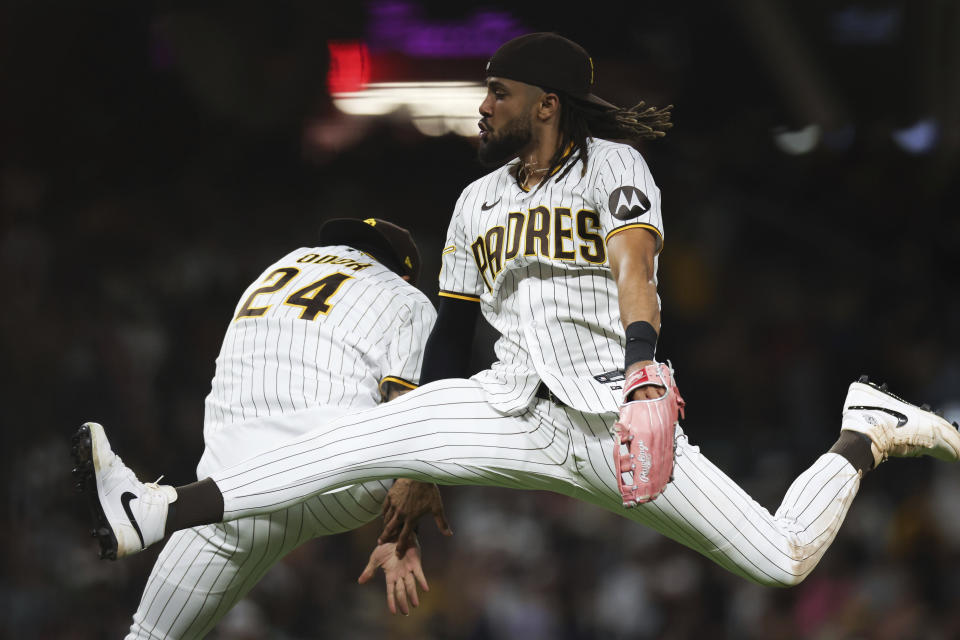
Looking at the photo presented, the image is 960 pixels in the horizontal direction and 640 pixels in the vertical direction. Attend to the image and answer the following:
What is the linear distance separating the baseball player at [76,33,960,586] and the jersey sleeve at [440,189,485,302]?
→ 59mm

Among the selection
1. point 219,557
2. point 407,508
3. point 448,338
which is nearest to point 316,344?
point 448,338

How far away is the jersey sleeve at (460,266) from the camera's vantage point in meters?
2.52

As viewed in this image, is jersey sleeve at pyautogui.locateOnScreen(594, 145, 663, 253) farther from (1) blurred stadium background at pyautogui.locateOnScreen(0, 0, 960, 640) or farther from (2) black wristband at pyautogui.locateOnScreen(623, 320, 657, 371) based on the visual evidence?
(1) blurred stadium background at pyautogui.locateOnScreen(0, 0, 960, 640)

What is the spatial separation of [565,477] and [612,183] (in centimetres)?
61

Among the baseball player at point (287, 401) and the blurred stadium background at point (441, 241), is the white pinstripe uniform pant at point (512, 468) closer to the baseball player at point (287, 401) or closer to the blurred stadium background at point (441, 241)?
the baseball player at point (287, 401)

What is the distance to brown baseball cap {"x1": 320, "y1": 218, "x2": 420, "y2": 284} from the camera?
3.04 meters

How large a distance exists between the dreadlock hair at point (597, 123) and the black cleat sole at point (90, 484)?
3.55 ft

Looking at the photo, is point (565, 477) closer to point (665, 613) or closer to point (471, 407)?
point (471, 407)

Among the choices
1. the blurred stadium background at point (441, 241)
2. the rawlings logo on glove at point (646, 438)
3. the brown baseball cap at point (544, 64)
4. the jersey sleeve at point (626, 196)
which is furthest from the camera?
the blurred stadium background at point (441, 241)

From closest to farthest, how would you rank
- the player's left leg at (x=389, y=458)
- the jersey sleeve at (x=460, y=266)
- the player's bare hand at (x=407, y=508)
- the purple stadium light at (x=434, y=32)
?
1. the player's left leg at (x=389, y=458)
2. the jersey sleeve at (x=460, y=266)
3. the player's bare hand at (x=407, y=508)
4. the purple stadium light at (x=434, y=32)

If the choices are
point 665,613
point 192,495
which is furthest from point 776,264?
point 192,495

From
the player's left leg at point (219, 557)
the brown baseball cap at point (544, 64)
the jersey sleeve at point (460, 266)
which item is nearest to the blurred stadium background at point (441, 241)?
the player's left leg at point (219, 557)

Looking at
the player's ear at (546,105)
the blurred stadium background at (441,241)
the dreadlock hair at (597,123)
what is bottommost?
the blurred stadium background at (441,241)

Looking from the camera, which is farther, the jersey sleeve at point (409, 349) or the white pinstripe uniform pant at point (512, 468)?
the jersey sleeve at point (409, 349)
